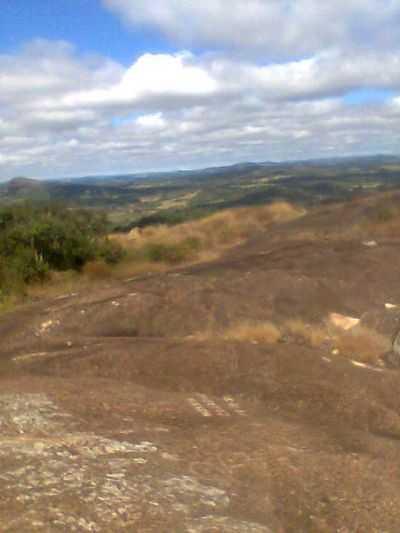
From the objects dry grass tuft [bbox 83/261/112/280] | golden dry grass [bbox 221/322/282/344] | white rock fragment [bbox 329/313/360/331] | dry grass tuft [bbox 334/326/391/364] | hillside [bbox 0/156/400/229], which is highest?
hillside [bbox 0/156/400/229]

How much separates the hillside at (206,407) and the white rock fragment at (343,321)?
0.06m

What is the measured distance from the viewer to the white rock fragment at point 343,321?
12977mm

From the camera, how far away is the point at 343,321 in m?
13.2

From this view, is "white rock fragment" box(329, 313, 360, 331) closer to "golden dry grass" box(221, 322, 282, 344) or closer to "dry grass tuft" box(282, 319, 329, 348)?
"dry grass tuft" box(282, 319, 329, 348)

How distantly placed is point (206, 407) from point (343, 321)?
6.89 m

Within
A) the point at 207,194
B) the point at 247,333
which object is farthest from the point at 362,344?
the point at 207,194

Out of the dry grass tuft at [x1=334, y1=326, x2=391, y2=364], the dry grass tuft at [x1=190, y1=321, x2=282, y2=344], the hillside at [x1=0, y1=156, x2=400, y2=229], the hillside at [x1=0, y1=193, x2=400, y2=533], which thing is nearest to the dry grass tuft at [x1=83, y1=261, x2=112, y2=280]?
the hillside at [x1=0, y1=193, x2=400, y2=533]

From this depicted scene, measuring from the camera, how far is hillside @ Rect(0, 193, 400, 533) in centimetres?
437

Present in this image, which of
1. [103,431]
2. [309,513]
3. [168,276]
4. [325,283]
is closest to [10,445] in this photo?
[103,431]

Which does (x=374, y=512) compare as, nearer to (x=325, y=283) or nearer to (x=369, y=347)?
(x=369, y=347)

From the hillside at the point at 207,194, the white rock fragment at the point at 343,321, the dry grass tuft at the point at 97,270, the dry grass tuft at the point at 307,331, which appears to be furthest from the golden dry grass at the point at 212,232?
the dry grass tuft at the point at 307,331

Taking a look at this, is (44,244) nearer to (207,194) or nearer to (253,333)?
(253,333)

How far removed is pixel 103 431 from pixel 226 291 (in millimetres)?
7858

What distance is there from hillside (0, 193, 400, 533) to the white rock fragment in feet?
0.18
